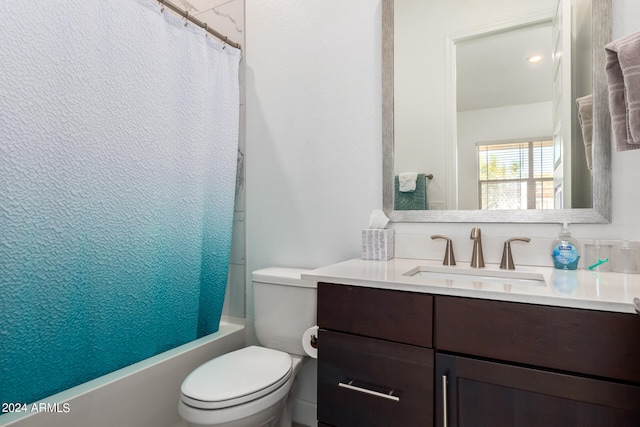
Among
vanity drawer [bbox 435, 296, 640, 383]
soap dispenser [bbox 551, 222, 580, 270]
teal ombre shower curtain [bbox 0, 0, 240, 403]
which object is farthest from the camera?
soap dispenser [bbox 551, 222, 580, 270]

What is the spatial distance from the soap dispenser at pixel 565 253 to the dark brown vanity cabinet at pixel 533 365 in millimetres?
Answer: 468

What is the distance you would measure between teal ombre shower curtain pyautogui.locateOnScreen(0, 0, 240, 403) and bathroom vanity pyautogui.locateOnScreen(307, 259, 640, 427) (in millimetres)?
783

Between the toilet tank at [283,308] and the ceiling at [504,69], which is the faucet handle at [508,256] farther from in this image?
the toilet tank at [283,308]

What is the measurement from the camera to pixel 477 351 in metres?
0.88

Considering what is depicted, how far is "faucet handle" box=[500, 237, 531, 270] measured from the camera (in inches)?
49.0

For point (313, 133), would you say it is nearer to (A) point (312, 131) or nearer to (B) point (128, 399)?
(A) point (312, 131)

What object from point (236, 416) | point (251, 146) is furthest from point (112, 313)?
point (251, 146)

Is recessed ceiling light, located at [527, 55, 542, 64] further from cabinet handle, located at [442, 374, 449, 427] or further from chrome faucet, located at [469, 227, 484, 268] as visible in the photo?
cabinet handle, located at [442, 374, 449, 427]

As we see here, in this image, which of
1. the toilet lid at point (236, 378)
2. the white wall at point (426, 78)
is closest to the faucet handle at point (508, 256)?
the white wall at point (426, 78)

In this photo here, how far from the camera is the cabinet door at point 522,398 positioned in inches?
29.5

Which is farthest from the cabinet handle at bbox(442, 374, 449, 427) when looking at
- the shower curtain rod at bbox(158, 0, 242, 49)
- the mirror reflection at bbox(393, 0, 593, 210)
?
the shower curtain rod at bbox(158, 0, 242, 49)

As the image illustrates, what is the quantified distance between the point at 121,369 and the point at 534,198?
1716mm

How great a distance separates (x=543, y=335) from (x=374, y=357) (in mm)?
434

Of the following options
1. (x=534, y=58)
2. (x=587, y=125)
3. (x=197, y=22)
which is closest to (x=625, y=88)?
(x=587, y=125)
